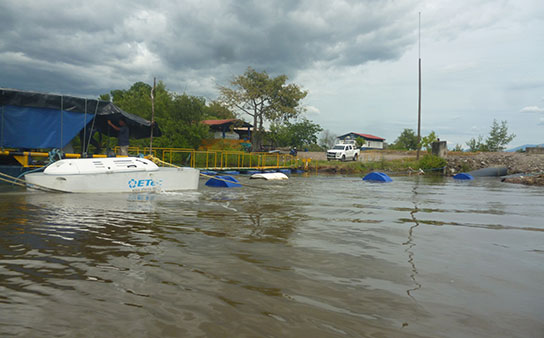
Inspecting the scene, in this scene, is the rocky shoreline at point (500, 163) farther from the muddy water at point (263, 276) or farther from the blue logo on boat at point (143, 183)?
the blue logo on boat at point (143, 183)

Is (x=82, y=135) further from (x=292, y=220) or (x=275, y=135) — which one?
(x=275, y=135)

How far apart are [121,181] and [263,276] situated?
31.3 feet

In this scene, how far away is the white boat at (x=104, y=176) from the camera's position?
11000mm

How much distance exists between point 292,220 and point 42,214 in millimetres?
5704

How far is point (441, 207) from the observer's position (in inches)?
428

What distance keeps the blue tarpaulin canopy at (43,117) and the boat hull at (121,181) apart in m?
3.88

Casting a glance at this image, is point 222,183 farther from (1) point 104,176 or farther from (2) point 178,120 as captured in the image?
(2) point 178,120

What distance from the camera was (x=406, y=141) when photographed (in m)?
75.6

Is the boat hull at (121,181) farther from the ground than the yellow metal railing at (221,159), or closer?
closer

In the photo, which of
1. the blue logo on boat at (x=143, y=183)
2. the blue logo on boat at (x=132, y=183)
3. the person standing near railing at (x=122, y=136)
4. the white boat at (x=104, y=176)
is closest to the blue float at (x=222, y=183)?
the white boat at (x=104, y=176)

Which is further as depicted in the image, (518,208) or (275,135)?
(275,135)

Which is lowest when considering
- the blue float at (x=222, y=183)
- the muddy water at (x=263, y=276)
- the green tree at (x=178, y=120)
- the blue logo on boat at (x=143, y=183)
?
the muddy water at (x=263, y=276)

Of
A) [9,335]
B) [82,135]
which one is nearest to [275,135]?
[82,135]

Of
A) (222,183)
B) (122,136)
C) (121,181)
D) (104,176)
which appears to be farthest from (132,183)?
(122,136)
